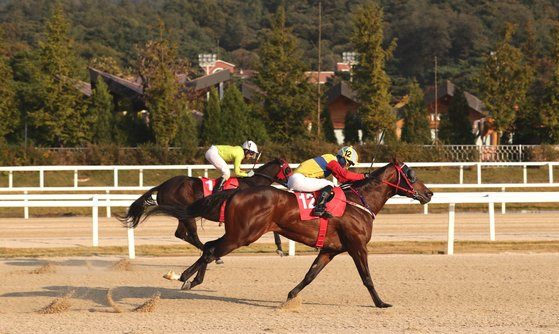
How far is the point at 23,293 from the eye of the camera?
9859 millimetres

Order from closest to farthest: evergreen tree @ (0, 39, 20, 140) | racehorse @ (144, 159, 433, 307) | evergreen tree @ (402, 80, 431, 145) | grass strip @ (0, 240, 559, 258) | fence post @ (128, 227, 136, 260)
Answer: racehorse @ (144, 159, 433, 307) < fence post @ (128, 227, 136, 260) < grass strip @ (0, 240, 559, 258) < evergreen tree @ (0, 39, 20, 140) < evergreen tree @ (402, 80, 431, 145)

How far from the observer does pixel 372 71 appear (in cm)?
3166

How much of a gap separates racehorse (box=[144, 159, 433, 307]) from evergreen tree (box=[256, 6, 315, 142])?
873 inches

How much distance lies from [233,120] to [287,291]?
2126cm

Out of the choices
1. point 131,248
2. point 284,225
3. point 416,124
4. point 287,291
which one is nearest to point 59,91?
point 416,124

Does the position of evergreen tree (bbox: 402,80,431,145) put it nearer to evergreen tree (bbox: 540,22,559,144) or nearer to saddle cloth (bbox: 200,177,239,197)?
evergreen tree (bbox: 540,22,559,144)

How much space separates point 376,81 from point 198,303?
75.9ft

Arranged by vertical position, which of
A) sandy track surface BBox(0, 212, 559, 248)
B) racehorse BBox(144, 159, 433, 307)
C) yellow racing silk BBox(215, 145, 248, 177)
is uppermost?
yellow racing silk BBox(215, 145, 248, 177)

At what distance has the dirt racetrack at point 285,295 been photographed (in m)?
8.02

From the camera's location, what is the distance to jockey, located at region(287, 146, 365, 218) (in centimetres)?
905

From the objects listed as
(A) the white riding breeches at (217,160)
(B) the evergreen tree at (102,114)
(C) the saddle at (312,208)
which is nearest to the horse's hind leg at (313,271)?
(C) the saddle at (312,208)

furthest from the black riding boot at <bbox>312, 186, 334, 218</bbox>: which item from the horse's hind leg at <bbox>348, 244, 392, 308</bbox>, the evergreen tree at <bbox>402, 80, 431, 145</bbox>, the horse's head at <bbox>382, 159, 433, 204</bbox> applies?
the evergreen tree at <bbox>402, 80, 431, 145</bbox>

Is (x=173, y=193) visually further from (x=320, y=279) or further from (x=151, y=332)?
(x=151, y=332)

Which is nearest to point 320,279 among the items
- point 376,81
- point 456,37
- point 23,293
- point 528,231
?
point 23,293
